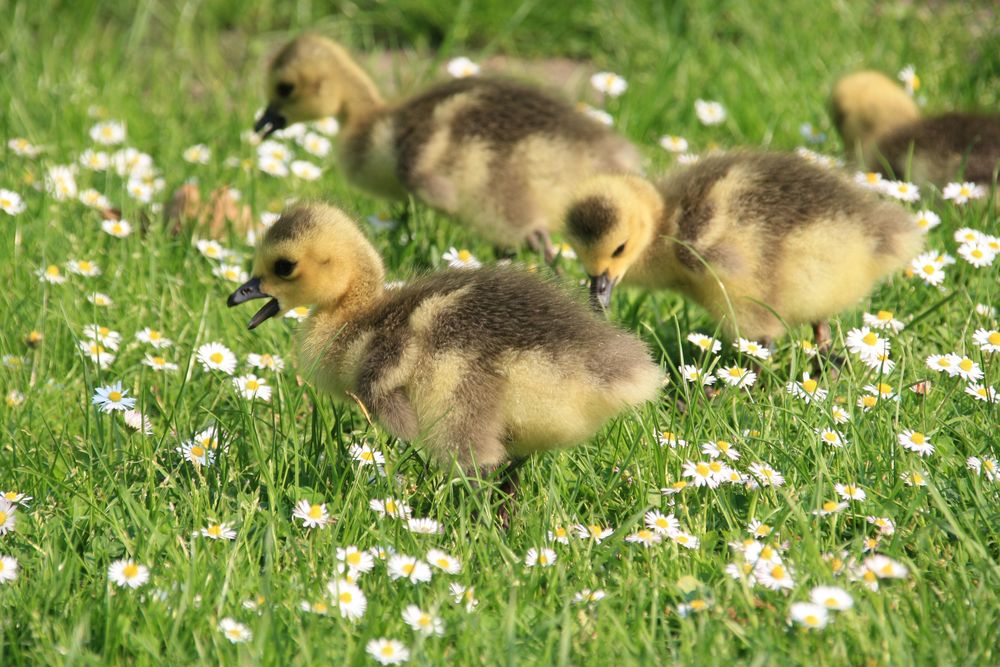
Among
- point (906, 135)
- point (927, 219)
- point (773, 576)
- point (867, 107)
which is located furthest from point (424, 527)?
point (867, 107)

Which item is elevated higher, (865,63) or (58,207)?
(865,63)

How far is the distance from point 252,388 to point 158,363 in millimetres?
353

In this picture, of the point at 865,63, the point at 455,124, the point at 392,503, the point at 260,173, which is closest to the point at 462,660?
the point at 392,503

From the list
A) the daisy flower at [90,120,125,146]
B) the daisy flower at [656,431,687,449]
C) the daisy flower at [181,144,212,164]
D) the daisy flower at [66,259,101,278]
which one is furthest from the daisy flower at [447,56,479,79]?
the daisy flower at [656,431,687,449]

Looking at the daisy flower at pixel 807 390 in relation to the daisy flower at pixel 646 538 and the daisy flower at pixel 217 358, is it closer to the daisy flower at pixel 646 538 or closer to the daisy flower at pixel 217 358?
the daisy flower at pixel 646 538

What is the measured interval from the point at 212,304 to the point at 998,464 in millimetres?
2514

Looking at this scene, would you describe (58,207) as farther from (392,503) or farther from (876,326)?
(876,326)

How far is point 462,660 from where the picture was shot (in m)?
2.63

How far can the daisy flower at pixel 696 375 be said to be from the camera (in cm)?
358

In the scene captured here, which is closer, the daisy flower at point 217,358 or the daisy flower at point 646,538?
the daisy flower at point 646,538

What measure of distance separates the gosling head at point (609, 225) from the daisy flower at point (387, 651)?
1.54 meters

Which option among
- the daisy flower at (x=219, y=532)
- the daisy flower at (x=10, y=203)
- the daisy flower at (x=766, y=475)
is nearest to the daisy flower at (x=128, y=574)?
the daisy flower at (x=219, y=532)

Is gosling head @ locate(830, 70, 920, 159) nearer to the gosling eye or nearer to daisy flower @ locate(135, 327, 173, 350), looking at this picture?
the gosling eye

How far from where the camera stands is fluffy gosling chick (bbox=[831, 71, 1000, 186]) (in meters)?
5.04
